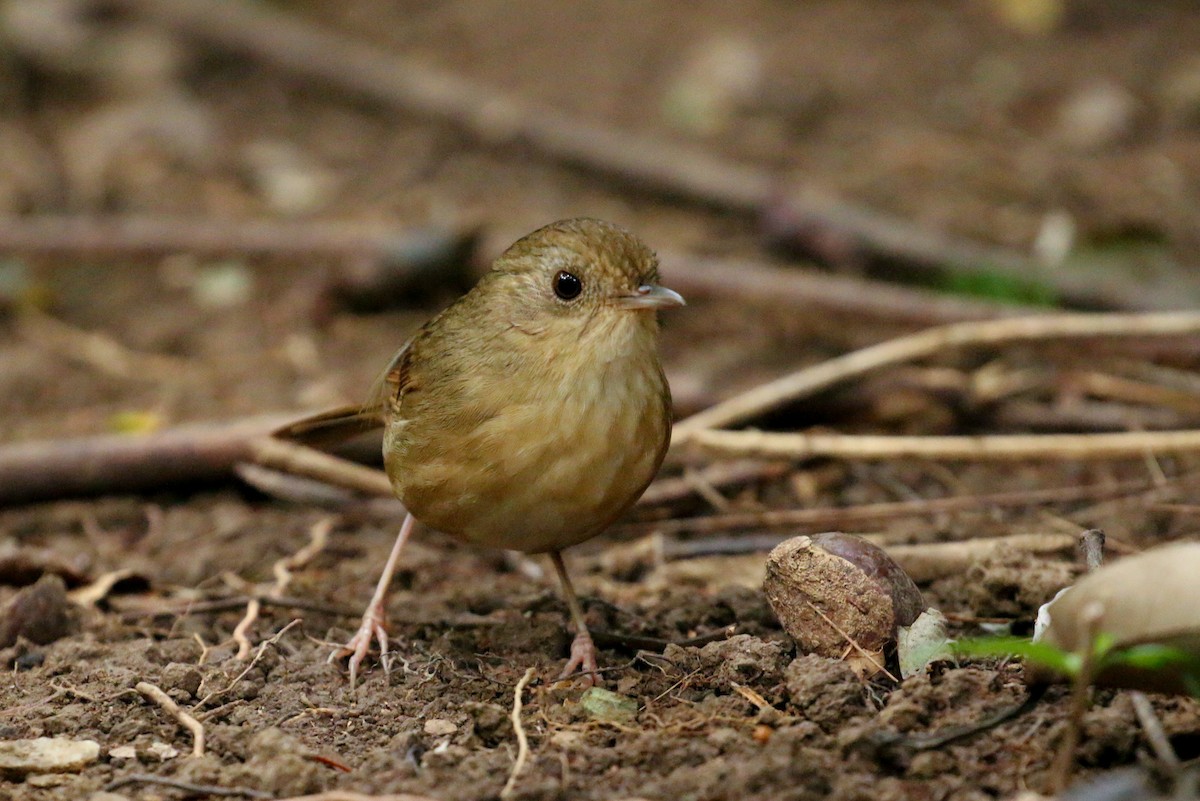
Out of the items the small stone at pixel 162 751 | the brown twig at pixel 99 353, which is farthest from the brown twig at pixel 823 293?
the small stone at pixel 162 751

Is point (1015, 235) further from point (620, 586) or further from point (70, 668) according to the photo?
point (70, 668)

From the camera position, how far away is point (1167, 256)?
6.57 metres

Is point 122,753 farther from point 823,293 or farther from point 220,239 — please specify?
point 220,239

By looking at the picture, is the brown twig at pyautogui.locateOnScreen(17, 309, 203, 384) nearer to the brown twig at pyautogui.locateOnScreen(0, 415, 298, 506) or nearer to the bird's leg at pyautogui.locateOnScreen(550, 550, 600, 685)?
the brown twig at pyautogui.locateOnScreen(0, 415, 298, 506)

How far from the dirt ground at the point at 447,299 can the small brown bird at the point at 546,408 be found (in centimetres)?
36

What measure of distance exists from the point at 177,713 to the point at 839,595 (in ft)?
5.08

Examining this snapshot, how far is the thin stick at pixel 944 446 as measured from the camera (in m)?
4.53

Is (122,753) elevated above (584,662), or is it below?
below

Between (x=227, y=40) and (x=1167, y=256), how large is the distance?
597 cm

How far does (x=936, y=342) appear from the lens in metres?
5.11

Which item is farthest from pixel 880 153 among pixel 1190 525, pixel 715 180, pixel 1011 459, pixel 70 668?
pixel 70 668

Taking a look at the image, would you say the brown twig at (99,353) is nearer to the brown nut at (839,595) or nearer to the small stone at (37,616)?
the small stone at (37,616)

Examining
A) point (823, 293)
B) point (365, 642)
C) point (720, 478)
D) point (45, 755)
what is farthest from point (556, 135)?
point (45, 755)

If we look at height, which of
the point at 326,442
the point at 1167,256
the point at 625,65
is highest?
the point at 625,65
